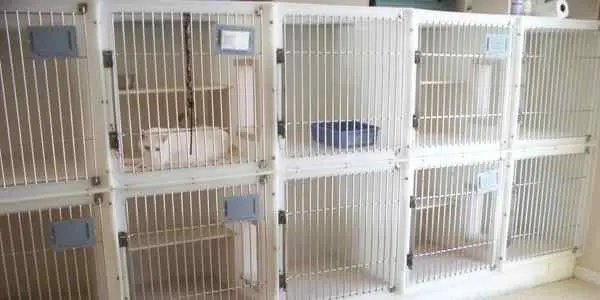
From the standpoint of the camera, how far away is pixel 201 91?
1751mm

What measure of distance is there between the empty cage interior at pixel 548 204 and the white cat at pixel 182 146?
4.55ft

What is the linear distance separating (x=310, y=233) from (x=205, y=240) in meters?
0.46

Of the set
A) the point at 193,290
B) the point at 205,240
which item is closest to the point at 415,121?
the point at 205,240

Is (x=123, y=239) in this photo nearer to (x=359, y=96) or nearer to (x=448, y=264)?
(x=359, y=96)

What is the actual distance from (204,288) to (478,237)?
4.05 feet

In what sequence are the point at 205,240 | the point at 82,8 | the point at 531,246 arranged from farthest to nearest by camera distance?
the point at 531,246 < the point at 205,240 < the point at 82,8

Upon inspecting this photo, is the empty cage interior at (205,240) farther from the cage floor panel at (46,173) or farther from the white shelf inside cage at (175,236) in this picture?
the cage floor panel at (46,173)

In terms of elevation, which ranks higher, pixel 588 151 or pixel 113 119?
pixel 113 119

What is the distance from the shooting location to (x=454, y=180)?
7.32 feet

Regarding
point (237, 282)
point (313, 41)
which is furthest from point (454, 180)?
point (237, 282)

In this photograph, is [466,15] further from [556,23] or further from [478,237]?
[478,237]

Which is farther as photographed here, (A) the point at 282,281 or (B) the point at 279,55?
(A) the point at 282,281

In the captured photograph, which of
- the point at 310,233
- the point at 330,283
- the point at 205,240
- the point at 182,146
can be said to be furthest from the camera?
the point at 310,233

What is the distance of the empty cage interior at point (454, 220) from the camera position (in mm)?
2164
